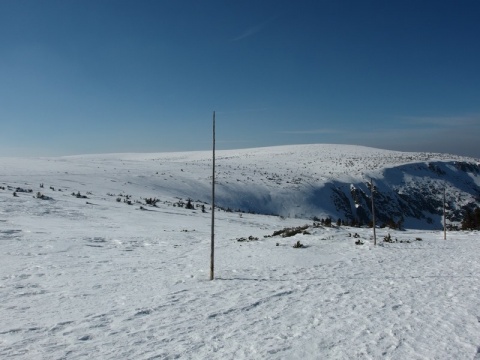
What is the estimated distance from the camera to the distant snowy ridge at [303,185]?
1603 inches

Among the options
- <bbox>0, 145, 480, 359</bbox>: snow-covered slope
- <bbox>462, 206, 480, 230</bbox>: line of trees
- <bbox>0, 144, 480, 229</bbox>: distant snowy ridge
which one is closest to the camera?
<bbox>0, 145, 480, 359</bbox>: snow-covered slope

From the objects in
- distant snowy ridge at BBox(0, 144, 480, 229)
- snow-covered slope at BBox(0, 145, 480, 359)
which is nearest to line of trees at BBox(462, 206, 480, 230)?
distant snowy ridge at BBox(0, 144, 480, 229)

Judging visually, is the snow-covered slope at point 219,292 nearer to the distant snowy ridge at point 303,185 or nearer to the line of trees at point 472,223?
the line of trees at point 472,223

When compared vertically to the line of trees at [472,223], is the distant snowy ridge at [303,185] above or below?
above

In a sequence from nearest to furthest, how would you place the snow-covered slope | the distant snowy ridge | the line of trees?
the snow-covered slope → the line of trees → the distant snowy ridge

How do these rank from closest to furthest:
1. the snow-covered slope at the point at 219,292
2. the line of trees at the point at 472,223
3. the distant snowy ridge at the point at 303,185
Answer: the snow-covered slope at the point at 219,292 < the line of trees at the point at 472,223 < the distant snowy ridge at the point at 303,185

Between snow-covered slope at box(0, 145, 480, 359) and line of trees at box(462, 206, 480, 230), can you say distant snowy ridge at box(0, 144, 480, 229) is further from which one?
snow-covered slope at box(0, 145, 480, 359)

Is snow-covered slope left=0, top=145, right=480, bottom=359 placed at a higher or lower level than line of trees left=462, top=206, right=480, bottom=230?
higher

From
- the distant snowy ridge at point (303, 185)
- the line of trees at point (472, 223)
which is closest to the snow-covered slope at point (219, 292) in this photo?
the line of trees at point (472, 223)

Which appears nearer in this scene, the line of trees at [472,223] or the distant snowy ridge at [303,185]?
the line of trees at [472,223]

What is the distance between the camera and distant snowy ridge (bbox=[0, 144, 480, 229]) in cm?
4072

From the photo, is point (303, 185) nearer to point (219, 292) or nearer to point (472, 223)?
point (472, 223)

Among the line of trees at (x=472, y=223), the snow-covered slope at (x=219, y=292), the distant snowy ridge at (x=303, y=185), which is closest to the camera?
the snow-covered slope at (x=219, y=292)

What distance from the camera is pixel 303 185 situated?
51281mm
